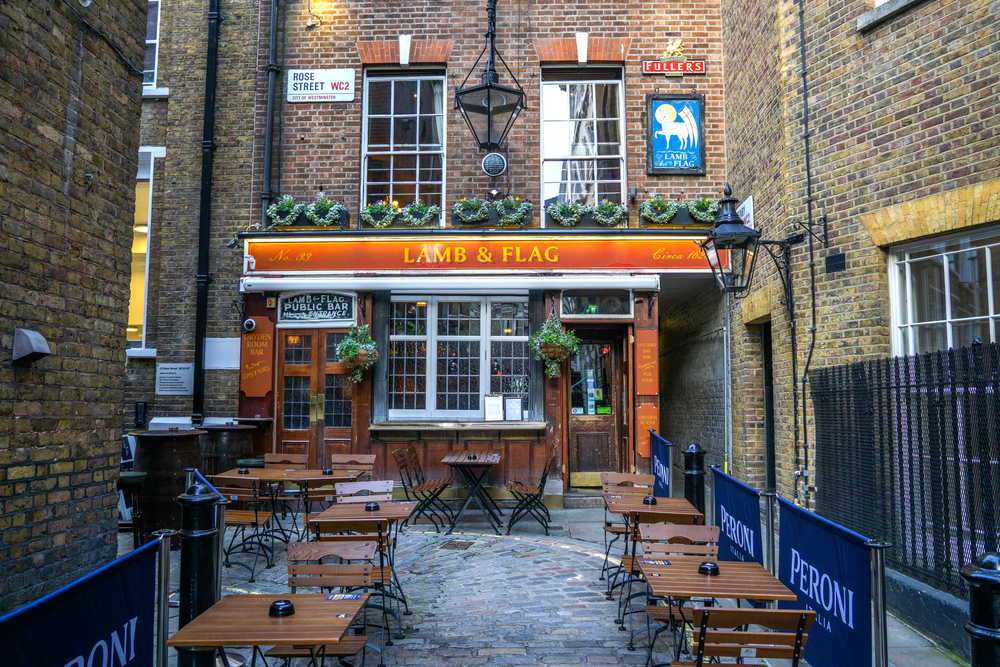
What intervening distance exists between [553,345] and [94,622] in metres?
7.96

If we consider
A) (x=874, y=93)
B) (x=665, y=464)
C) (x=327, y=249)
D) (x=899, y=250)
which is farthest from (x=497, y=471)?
(x=874, y=93)

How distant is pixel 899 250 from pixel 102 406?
735 centimetres

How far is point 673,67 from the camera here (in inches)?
428

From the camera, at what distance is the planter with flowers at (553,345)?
1002 centimetres

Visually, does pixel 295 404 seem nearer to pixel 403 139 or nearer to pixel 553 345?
pixel 553 345

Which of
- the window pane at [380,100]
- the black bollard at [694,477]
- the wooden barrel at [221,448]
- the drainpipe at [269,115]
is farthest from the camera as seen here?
the window pane at [380,100]

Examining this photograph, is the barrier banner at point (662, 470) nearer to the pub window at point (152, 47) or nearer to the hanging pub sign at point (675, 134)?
the hanging pub sign at point (675, 134)

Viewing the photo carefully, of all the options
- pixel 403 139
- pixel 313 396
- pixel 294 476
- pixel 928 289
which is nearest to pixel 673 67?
pixel 403 139

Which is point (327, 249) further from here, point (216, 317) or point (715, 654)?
point (715, 654)

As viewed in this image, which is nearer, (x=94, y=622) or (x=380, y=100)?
(x=94, y=622)

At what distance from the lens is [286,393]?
10570 millimetres

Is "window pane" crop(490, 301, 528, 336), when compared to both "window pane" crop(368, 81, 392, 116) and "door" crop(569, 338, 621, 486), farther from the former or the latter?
"window pane" crop(368, 81, 392, 116)

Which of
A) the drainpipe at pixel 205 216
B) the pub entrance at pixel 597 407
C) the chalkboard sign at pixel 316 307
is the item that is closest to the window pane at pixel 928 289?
the pub entrance at pixel 597 407

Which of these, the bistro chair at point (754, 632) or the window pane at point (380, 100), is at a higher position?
the window pane at point (380, 100)
